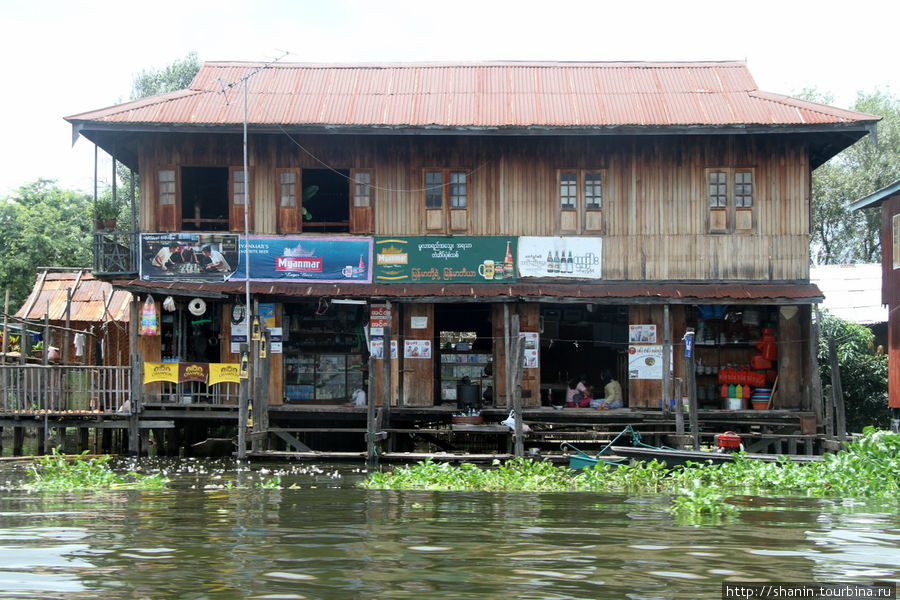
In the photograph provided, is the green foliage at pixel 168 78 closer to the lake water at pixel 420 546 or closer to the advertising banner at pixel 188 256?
the advertising banner at pixel 188 256

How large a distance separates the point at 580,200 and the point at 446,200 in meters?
3.09

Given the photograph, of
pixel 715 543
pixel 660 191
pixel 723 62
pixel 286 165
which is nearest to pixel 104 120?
pixel 286 165

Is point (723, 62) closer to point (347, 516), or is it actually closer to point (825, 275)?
point (825, 275)

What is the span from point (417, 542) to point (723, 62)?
19.3 m

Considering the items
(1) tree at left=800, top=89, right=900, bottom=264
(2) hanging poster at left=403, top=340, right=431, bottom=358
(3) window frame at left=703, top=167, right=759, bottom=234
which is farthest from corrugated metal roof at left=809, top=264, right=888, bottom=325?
(2) hanging poster at left=403, top=340, right=431, bottom=358

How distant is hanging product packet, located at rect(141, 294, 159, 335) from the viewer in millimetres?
21688

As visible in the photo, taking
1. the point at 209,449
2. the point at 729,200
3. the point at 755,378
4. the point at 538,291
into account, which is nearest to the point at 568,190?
the point at 538,291

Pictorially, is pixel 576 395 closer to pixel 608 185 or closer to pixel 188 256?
pixel 608 185

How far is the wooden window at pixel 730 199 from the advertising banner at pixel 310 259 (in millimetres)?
7932

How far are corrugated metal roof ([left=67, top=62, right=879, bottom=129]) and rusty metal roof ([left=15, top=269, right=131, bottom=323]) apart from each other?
24.2 ft

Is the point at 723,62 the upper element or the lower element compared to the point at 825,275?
upper

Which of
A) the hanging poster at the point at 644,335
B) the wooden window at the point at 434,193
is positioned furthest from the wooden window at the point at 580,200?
the wooden window at the point at 434,193

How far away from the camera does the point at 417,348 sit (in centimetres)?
2231

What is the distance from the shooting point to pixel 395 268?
22.4 metres
